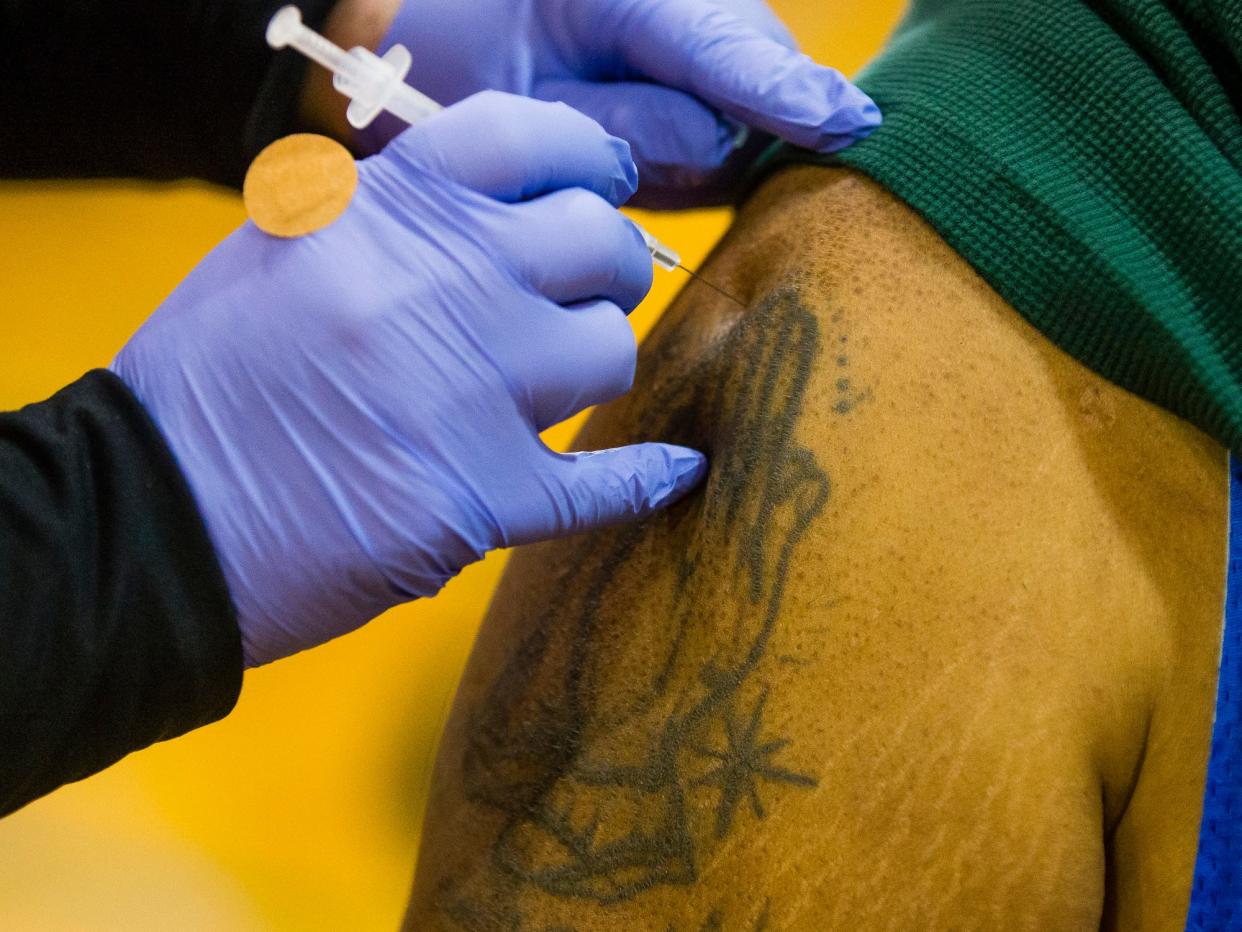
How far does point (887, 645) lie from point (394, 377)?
0.45 m

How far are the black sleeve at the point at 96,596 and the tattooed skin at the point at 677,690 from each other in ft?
0.95

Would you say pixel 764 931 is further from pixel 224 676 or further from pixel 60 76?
pixel 60 76

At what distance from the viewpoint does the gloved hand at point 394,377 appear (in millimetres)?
765

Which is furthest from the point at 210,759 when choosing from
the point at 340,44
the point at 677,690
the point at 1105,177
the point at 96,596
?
the point at 1105,177

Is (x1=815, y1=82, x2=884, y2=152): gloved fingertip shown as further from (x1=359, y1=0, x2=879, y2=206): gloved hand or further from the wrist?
the wrist

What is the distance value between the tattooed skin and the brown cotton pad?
0.36 metres

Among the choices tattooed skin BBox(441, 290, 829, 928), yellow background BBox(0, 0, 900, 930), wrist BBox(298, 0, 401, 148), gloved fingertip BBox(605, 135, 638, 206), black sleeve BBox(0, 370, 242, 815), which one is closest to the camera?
black sleeve BBox(0, 370, 242, 815)

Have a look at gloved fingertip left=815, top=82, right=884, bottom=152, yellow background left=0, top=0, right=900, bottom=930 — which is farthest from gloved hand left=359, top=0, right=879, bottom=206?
yellow background left=0, top=0, right=900, bottom=930

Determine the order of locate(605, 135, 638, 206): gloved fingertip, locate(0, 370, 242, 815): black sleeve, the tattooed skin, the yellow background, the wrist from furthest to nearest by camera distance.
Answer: the yellow background < the wrist < locate(605, 135, 638, 206): gloved fingertip < the tattooed skin < locate(0, 370, 242, 815): black sleeve

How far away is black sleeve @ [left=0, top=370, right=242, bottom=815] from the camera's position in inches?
26.7

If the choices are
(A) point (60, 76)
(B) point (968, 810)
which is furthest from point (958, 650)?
(A) point (60, 76)

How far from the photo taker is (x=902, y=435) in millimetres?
784

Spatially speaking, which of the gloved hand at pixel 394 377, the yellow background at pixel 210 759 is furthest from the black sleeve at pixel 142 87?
the gloved hand at pixel 394 377

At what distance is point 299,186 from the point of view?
75 centimetres
